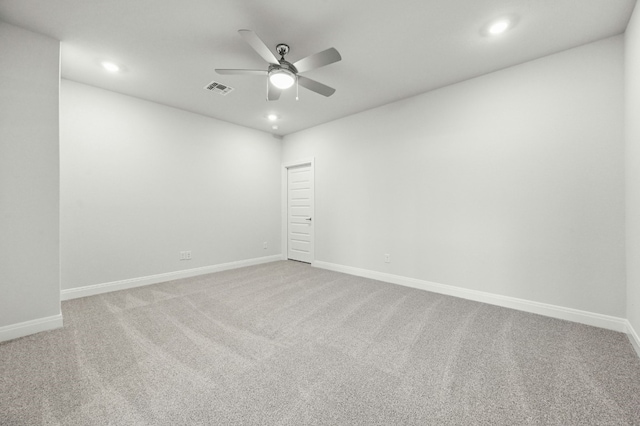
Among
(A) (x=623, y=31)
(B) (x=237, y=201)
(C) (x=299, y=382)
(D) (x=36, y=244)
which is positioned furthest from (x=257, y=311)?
(A) (x=623, y=31)

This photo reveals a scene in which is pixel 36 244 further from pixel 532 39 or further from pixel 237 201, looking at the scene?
pixel 532 39

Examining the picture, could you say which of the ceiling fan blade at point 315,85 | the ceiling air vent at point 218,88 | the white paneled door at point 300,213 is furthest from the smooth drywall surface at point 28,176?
the white paneled door at point 300,213

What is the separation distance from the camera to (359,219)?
14.5 feet

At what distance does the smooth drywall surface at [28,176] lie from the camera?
88.6 inches

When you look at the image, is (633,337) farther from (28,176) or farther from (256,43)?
(28,176)

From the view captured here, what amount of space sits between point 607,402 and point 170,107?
564cm

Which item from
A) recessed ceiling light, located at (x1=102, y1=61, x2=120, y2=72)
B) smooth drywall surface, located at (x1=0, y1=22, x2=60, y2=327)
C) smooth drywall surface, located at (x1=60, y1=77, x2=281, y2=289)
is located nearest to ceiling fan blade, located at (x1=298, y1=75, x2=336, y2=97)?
recessed ceiling light, located at (x1=102, y1=61, x2=120, y2=72)

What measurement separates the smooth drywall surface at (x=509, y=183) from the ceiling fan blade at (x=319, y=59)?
6.64ft

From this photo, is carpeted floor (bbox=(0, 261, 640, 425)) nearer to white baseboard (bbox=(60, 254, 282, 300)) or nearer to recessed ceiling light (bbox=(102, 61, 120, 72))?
white baseboard (bbox=(60, 254, 282, 300))

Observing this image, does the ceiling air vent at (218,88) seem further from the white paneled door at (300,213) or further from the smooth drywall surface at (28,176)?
the white paneled door at (300,213)

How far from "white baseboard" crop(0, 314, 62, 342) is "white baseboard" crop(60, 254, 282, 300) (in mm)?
960

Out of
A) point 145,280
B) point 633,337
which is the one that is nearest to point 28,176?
point 145,280

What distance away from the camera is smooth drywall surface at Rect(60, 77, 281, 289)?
328 centimetres

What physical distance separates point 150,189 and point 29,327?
2132 mm
